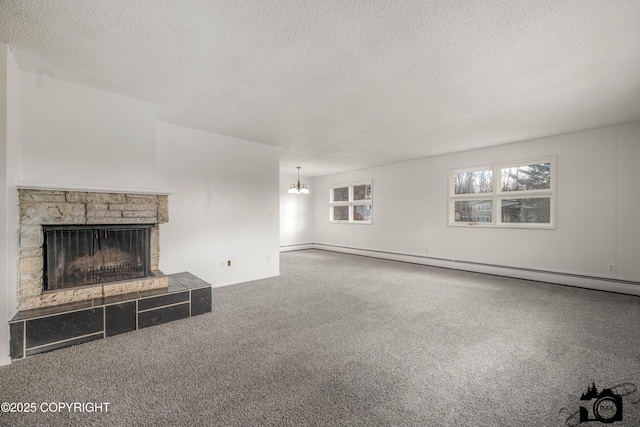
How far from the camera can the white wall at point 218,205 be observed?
4172 millimetres

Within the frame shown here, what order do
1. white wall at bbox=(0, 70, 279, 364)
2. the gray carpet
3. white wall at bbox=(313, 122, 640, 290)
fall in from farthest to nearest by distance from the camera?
white wall at bbox=(313, 122, 640, 290) < white wall at bbox=(0, 70, 279, 364) < the gray carpet

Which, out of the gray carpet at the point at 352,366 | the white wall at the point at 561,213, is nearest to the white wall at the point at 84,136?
the gray carpet at the point at 352,366

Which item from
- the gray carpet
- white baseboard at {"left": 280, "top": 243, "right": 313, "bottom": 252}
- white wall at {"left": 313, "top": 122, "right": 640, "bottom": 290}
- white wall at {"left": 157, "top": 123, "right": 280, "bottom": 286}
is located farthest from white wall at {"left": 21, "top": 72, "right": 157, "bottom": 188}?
white baseboard at {"left": 280, "top": 243, "right": 313, "bottom": 252}

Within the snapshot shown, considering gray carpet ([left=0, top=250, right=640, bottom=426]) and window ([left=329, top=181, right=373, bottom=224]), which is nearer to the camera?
gray carpet ([left=0, top=250, right=640, bottom=426])

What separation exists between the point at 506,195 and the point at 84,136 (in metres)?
6.63

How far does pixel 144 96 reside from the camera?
3236 mm

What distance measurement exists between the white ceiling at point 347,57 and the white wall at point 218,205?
1.94 feet

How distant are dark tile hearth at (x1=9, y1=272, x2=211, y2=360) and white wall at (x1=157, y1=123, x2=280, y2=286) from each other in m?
0.97

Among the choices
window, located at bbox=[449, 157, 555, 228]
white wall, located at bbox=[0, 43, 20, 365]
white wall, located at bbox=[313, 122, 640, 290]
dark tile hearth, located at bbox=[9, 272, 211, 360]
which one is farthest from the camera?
window, located at bbox=[449, 157, 555, 228]

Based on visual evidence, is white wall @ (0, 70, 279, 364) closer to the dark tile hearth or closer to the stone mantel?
the stone mantel

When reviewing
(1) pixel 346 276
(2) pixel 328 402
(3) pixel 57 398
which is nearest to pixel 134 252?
(3) pixel 57 398

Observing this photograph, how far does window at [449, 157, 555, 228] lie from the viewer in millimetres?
4941

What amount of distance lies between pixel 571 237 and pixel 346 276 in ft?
12.7

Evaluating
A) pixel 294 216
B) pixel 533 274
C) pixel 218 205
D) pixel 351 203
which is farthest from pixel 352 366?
pixel 294 216
